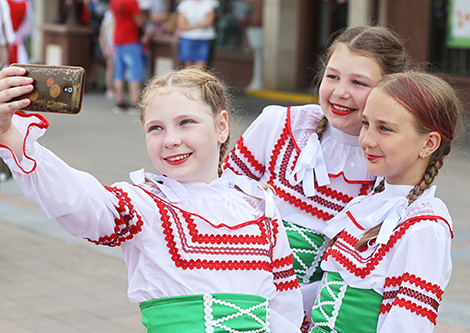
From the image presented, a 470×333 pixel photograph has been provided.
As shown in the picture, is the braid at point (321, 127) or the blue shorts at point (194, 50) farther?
the blue shorts at point (194, 50)

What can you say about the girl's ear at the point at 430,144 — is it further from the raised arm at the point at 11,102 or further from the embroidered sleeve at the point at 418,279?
the raised arm at the point at 11,102

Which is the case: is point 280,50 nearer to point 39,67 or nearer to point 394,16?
point 394,16

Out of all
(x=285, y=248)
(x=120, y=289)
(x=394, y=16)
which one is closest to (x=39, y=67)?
(x=285, y=248)

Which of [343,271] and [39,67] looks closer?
[39,67]

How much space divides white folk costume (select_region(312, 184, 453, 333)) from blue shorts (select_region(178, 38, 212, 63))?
10849 mm

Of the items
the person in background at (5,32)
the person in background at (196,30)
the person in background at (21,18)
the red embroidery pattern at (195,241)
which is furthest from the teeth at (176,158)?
the person in background at (196,30)

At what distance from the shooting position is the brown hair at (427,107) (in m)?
2.37

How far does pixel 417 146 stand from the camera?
2.39 metres

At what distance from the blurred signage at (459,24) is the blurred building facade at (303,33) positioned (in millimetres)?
27

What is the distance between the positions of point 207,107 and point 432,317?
32.8 inches

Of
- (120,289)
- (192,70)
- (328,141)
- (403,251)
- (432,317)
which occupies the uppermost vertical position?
(192,70)

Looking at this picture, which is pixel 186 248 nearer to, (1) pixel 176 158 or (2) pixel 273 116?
(1) pixel 176 158

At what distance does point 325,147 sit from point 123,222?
0.89 metres

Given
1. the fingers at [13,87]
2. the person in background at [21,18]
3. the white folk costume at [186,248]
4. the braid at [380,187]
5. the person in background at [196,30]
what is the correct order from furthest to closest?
the person in background at [196,30] → the person in background at [21,18] → the braid at [380,187] → the white folk costume at [186,248] → the fingers at [13,87]
